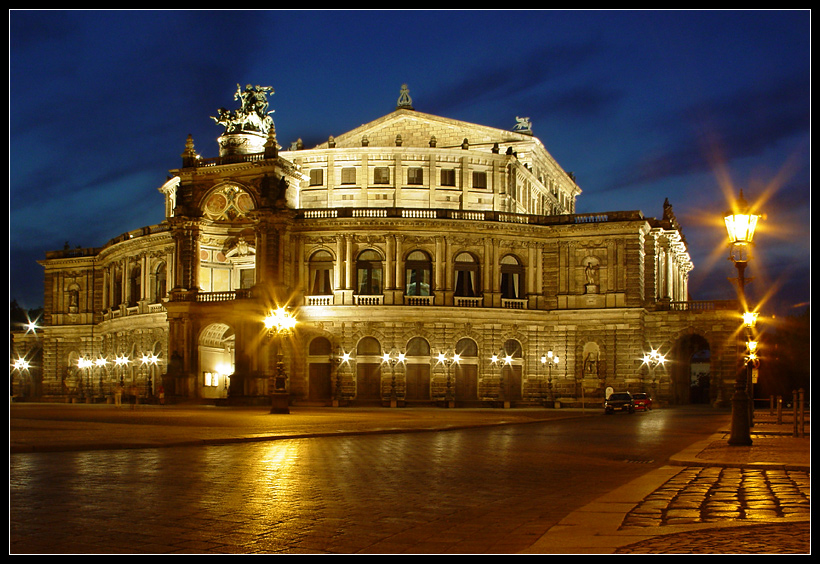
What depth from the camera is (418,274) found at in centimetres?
7431

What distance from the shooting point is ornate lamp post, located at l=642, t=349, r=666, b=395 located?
73.5 meters

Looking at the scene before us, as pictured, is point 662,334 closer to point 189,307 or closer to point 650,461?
point 189,307

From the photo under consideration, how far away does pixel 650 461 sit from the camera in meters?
21.0

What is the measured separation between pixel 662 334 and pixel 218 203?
3455cm

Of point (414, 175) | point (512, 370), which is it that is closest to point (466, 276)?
point (512, 370)

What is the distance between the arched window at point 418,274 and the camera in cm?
7381

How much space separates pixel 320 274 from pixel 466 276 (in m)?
10.8

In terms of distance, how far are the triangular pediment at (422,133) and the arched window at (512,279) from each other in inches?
573

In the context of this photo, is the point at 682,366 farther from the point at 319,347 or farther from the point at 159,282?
the point at 159,282

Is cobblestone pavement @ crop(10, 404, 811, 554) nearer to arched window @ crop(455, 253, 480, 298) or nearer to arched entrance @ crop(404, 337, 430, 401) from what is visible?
arched entrance @ crop(404, 337, 430, 401)

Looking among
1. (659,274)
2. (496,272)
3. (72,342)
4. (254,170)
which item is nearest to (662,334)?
(659,274)

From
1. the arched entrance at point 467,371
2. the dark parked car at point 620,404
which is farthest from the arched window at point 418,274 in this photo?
the dark parked car at point 620,404

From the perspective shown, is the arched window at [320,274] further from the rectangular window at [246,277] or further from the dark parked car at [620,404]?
the dark parked car at [620,404]

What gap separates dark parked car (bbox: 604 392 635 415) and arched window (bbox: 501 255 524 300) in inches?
756
